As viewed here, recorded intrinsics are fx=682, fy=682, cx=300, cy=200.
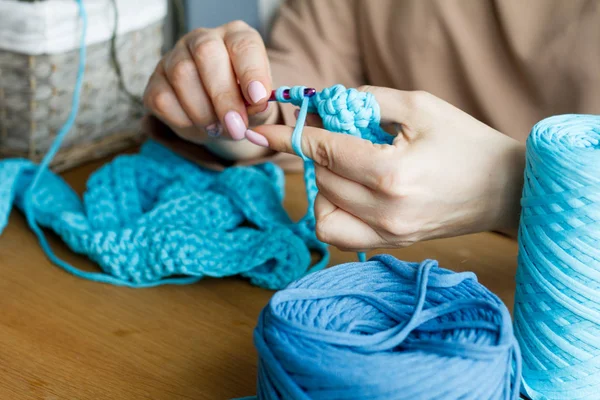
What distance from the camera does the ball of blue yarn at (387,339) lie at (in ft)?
1.46

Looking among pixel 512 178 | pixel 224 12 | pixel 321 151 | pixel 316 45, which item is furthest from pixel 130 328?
pixel 224 12

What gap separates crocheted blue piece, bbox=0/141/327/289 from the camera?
0.74 meters

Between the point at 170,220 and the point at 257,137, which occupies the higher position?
the point at 257,137

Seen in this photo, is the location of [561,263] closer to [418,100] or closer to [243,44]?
[418,100]

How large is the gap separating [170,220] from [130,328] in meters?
0.16

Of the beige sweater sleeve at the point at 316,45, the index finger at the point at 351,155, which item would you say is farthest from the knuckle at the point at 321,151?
the beige sweater sleeve at the point at 316,45

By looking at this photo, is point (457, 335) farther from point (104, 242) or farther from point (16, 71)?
point (16, 71)

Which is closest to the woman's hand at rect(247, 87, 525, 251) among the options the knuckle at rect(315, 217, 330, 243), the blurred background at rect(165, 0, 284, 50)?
the knuckle at rect(315, 217, 330, 243)

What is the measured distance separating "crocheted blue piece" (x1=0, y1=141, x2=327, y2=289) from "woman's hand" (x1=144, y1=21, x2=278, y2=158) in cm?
9

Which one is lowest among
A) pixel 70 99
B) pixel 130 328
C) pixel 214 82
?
pixel 130 328

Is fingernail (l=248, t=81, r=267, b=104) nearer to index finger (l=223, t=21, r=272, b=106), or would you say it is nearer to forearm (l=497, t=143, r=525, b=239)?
index finger (l=223, t=21, r=272, b=106)

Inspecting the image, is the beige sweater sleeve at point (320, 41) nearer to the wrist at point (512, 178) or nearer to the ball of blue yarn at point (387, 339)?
the wrist at point (512, 178)

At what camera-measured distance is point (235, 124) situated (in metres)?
0.70

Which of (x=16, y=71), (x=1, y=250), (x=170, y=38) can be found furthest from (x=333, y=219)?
(x=170, y=38)
